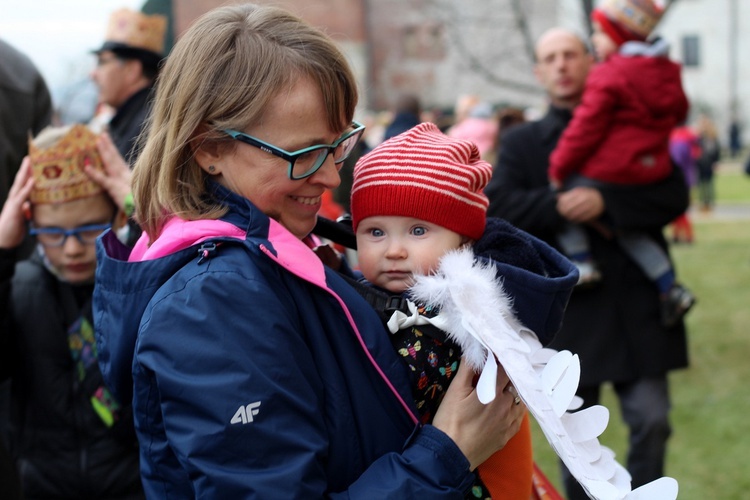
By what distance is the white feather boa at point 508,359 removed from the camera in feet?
6.31

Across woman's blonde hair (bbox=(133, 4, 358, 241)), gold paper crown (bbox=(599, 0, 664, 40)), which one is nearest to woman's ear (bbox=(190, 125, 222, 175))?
woman's blonde hair (bbox=(133, 4, 358, 241))

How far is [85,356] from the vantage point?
3027 mm

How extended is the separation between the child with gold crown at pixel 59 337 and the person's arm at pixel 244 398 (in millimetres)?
1300

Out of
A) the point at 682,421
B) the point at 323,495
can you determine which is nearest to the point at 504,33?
the point at 682,421

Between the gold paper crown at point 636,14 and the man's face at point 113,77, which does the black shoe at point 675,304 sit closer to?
the gold paper crown at point 636,14

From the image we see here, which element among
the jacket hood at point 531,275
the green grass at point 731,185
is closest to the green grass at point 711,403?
the jacket hood at point 531,275

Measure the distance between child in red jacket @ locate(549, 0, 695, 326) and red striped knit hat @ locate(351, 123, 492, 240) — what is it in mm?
2166

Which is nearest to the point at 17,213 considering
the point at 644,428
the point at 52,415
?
the point at 52,415

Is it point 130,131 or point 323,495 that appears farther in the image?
point 130,131

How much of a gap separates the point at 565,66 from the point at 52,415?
9.69 ft

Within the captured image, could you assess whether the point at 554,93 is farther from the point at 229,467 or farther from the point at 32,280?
the point at 229,467

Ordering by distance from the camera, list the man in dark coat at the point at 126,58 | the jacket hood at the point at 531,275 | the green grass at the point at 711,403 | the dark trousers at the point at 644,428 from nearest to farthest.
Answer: the jacket hood at the point at 531,275 → the dark trousers at the point at 644,428 → the man in dark coat at the point at 126,58 → the green grass at the point at 711,403

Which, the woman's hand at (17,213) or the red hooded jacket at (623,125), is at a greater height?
the woman's hand at (17,213)

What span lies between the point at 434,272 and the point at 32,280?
163 cm
